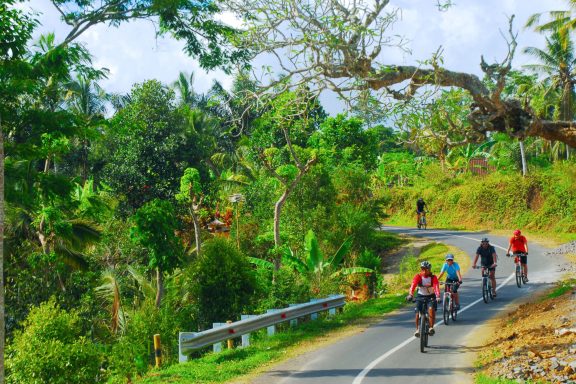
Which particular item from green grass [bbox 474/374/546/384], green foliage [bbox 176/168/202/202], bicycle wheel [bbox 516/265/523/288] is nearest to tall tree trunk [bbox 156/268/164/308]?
green foliage [bbox 176/168/202/202]

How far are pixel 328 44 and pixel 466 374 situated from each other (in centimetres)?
628

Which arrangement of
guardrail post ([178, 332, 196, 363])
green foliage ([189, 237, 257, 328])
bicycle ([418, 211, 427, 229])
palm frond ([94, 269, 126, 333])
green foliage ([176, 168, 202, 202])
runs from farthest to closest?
bicycle ([418, 211, 427, 229]), green foliage ([176, 168, 202, 202]), palm frond ([94, 269, 126, 333]), green foliage ([189, 237, 257, 328]), guardrail post ([178, 332, 196, 363])

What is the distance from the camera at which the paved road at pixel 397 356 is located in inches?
466

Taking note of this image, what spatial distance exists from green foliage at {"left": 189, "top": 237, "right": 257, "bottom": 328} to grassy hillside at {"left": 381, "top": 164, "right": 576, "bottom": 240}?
65.4 ft

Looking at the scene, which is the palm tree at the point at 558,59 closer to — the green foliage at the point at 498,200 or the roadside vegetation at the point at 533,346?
the green foliage at the point at 498,200

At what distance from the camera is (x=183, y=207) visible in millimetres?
28328

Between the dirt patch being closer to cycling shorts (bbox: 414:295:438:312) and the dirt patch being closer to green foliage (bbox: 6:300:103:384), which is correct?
cycling shorts (bbox: 414:295:438:312)

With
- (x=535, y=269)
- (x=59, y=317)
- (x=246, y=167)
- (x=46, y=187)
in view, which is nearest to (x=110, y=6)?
(x=46, y=187)

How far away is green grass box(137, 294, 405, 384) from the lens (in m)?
12.4

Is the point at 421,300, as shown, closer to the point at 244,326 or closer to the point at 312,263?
the point at 244,326

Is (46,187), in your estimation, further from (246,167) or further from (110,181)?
(246,167)

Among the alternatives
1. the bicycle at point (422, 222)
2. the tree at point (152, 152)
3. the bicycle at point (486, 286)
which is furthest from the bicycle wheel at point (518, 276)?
the bicycle at point (422, 222)

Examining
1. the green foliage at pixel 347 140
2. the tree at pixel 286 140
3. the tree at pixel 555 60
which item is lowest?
the tree at pixel 286 140

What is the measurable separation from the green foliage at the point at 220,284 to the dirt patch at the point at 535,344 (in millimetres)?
7460
